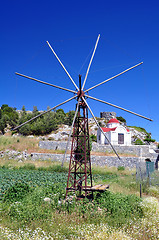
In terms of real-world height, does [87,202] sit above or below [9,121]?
below

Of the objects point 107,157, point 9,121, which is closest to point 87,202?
point 107,157

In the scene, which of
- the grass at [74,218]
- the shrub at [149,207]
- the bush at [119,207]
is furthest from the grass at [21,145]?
the shrub at [149,207]

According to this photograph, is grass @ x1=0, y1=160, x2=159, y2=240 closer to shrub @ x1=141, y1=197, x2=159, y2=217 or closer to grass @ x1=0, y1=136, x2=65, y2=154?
shrub @ x1=141, y1=197, x2=159, y2=217

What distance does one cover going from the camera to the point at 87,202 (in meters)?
7.73

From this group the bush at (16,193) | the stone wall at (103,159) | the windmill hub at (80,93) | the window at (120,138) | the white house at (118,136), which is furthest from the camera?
the window at (120,138)

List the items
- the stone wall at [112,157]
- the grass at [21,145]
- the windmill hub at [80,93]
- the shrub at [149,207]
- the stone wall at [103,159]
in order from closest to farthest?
the shrub at [149,207], the windmill hub at [80,93], the stone wall at [103,159], the stone wall at [112,157], the grass at [21,145]

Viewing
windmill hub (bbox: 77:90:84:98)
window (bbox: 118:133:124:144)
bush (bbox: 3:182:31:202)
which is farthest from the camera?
window (bbox: 118:133:124:144)

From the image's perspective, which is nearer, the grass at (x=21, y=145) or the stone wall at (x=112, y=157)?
the stone wall at (x=112, y=157)

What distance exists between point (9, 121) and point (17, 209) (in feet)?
182

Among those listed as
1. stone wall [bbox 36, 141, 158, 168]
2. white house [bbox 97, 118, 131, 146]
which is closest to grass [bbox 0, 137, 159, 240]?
stone wall [bbox 36, 141, 158, 168]

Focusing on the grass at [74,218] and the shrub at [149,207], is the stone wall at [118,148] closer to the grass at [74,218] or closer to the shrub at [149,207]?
the grass at [74,218]

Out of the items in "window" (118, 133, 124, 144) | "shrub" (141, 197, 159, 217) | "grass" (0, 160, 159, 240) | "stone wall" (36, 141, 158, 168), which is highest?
"window" (118, 133, 124, 144)

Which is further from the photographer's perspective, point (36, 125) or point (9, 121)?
point (9, 121)

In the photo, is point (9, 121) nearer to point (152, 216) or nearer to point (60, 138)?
point (60, 138)
